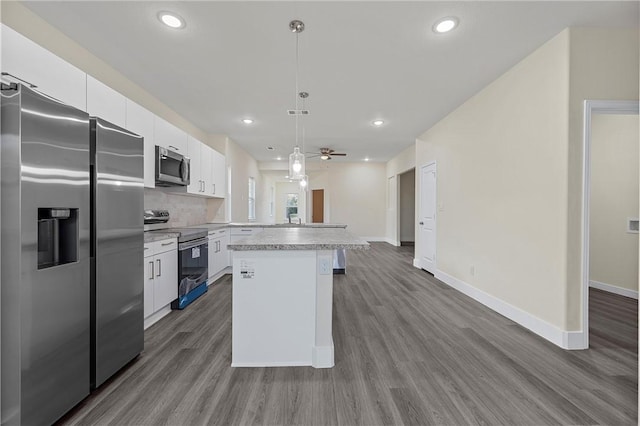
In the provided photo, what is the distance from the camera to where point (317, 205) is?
10.4m

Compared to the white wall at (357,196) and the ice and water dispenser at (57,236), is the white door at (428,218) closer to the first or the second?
the white wall at (357,196)

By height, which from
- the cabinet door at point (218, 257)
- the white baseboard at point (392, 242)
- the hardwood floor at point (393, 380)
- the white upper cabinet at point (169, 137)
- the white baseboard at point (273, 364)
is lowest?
Result: the hardwood floor at point (393, 380)

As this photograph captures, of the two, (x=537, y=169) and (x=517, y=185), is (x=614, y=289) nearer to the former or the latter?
(x=517, y=185)

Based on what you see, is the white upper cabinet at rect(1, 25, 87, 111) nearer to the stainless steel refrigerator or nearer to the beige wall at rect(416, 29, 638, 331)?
the stainless steel refrigerator

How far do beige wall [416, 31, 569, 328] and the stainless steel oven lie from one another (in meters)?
3.70

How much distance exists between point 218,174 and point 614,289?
21.4ft

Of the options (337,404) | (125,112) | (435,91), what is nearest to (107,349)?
(337,404)

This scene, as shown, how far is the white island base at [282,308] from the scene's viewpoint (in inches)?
82.7

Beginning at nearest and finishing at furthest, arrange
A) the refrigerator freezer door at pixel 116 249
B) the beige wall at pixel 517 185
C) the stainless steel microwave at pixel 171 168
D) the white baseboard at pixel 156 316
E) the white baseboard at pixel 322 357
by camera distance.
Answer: the refrigerator freezer door at pixel 116 249
the white baseboard at pixel 322 357
the beige wall at pixel 517 185
the white baseboard at pixel 156 316
the stainless steel microwave at pixel 171 168

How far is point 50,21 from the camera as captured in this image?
232 centimetres

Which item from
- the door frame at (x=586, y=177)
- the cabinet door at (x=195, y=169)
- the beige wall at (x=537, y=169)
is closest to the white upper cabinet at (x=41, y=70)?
the cabinet door at (x=195, y=169)

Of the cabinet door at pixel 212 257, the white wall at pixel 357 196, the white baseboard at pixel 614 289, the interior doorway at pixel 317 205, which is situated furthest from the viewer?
the interior doorway at pixel 317 205

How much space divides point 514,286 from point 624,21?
2530 mm

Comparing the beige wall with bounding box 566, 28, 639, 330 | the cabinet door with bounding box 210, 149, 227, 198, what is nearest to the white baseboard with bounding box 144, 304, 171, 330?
the cabinet door with bounding box 210, 149, 227, 198
